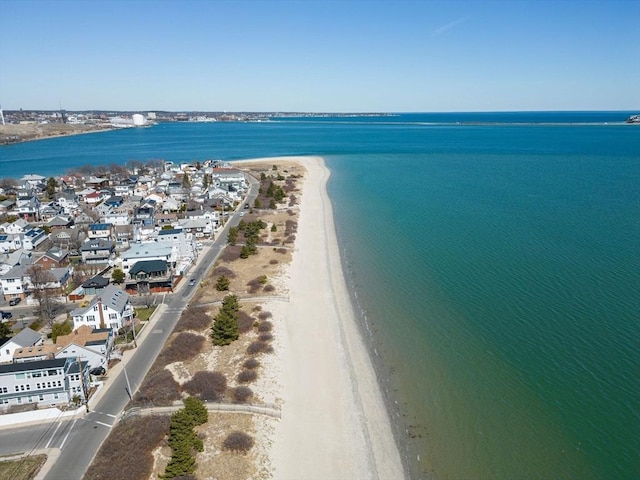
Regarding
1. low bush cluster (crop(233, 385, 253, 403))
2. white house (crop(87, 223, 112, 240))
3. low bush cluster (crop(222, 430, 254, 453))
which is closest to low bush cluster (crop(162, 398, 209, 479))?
low bush cluster (crop(222, 430, 254, 453))

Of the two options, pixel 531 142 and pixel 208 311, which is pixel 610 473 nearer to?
pixel 208 311

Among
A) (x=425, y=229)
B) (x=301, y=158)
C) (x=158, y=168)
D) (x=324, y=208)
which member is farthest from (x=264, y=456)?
(x=301, y=158)

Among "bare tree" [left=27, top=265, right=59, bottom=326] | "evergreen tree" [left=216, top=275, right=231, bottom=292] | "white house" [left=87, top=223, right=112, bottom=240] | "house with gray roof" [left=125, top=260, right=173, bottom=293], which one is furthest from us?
"white house" [left=87, top=223, right=112, bottom=240]

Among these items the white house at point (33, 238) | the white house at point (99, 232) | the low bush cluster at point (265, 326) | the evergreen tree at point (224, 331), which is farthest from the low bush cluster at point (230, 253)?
the white house at point (33, 238)

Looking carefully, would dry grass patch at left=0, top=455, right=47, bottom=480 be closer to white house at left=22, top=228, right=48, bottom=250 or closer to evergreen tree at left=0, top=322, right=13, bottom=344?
evergreen tree at left=0, top=322, right=13, bottom=344

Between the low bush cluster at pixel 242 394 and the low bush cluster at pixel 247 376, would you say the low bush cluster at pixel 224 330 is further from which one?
the low bush cluster at pixel 242 394

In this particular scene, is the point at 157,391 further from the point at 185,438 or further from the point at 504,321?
the point at 504,321
